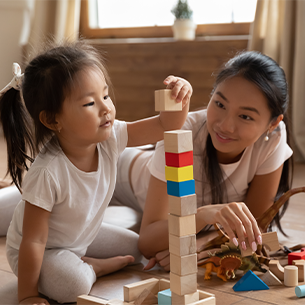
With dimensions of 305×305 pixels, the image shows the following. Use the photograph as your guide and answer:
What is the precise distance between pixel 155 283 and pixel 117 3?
310 centimetres

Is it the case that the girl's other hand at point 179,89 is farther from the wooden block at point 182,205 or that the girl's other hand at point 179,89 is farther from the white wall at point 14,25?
the white wall at point 14,25

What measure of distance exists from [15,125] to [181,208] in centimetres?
53

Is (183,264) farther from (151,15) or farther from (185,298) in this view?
(151,15)

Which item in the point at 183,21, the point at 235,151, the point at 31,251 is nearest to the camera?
the point at 31,251

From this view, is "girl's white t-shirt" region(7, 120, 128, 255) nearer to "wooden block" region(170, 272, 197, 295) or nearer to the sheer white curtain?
"wooden block" region(170, 272, 197, 295)

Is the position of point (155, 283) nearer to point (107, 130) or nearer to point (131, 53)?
point (107, 130)

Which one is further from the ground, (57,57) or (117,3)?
(117,3)

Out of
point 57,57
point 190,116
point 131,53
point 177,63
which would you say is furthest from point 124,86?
point 57,57

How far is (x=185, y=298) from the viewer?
771 mm

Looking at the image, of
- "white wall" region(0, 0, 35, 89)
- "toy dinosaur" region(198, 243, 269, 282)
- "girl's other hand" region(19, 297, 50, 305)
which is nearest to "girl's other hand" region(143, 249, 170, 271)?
"toy dinosaur" region(198, 243, 269, 282)

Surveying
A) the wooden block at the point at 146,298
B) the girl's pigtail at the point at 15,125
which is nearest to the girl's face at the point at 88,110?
the girl's pigtail at the point at 15,125

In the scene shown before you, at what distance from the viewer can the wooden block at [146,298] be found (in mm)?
873

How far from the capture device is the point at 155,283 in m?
0.92

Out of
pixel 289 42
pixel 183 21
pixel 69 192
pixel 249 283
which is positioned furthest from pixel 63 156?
pixel 183 21
